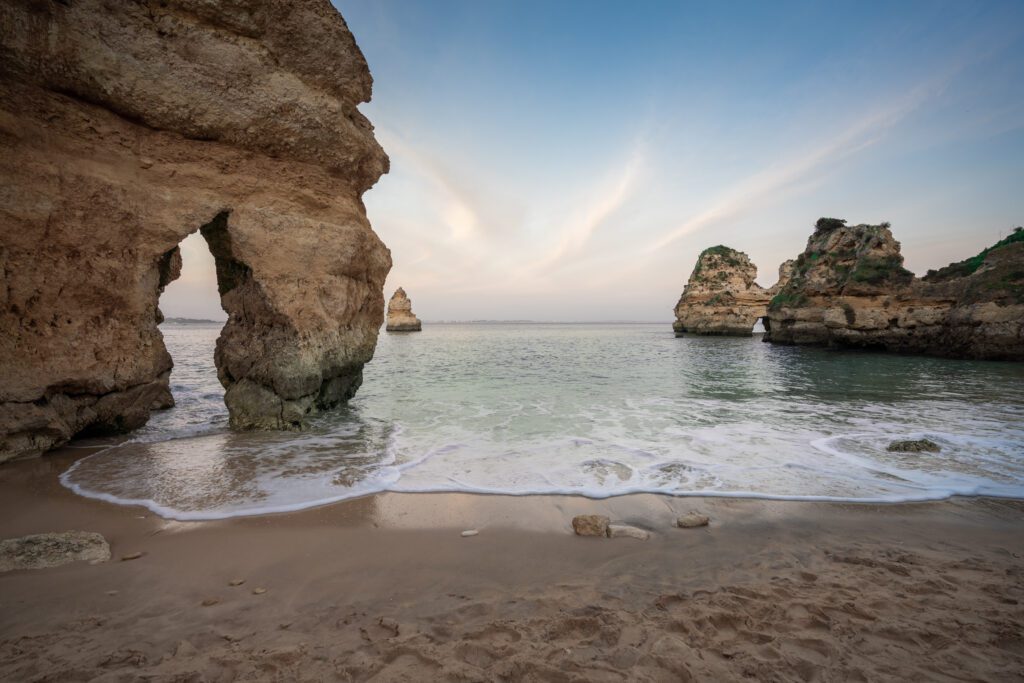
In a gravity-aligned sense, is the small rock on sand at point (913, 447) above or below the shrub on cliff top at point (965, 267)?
below

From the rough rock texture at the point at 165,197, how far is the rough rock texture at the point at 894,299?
31.1 meters

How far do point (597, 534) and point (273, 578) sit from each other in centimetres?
270

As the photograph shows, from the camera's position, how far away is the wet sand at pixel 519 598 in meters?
2.23

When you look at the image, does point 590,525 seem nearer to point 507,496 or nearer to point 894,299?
point 507,496

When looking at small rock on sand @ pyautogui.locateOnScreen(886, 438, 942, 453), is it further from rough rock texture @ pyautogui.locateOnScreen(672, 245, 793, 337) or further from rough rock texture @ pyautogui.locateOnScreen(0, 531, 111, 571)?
rough rock texture @ pyautogui.locateOnScreen(672, 245, 793, 337)

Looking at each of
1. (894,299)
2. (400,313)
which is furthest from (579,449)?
(400,313)

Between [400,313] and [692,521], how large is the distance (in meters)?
73.0

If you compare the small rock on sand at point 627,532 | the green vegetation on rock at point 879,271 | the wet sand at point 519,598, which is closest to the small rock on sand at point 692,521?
the wet sand at point 519,598

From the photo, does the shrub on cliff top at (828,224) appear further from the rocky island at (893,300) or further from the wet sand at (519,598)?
the wet sand at (519,598)

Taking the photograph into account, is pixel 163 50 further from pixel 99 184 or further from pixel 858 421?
pixel 858 421

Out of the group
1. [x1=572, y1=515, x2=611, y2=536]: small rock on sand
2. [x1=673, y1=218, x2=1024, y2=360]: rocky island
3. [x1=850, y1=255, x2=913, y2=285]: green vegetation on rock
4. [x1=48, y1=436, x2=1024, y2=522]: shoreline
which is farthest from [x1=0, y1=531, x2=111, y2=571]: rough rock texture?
[x1=850, y1=255, x2=913, y2=285]: green vegetation on rock

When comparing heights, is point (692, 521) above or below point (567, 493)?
above

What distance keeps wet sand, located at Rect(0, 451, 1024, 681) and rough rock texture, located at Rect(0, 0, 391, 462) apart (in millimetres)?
2821

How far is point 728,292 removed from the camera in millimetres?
54469
